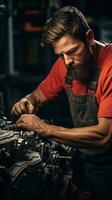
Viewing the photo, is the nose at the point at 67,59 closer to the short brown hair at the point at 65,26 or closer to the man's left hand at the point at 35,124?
the short brown hair at the point at 65,26

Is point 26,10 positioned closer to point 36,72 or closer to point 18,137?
point 36,72

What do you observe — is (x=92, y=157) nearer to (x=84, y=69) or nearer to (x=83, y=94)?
(x=83, y=94)

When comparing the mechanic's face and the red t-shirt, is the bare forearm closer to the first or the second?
the red t-shirt

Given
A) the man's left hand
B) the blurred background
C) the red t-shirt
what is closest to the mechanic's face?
the red t-shirt

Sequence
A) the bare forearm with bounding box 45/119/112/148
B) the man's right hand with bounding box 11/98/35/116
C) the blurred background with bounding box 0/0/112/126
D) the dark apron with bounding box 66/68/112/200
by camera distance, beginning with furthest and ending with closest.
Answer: the blurred background with bounding box 0/0/112/126, the man's right hand with bounding box 11/98/35/116, the dark apron with bounding box 66/68/112/200, the bare forearm with bounding box 45/119/112/148

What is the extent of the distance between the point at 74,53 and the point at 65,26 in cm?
21

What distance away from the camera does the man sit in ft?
10.5

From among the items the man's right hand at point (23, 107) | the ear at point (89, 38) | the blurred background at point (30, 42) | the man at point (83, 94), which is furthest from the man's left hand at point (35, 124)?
the blurred background at point (30, 42)

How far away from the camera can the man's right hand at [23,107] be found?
3.64 meters

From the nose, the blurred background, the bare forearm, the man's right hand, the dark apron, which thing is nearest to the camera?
the bare forearm

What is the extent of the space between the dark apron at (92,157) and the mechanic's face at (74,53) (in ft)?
0.50

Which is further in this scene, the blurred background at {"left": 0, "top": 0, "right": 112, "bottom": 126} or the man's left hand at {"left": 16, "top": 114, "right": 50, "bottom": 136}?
the blurred background at {"left": 0, "top": 0, "right": 112, "bottom": 126}

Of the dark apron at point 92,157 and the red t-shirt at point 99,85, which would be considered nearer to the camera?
the red t-shirt at point 99,85

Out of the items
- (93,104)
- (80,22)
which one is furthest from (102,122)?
(80,22)
